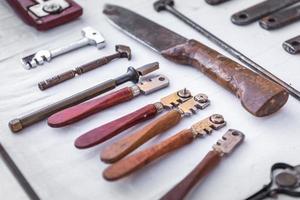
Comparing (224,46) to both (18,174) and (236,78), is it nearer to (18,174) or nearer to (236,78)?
(236,78)

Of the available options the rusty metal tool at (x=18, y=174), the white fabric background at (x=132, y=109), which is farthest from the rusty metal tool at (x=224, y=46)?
the rusty metal tool at (x=18, y=174)

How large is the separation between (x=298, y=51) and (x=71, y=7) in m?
0.43

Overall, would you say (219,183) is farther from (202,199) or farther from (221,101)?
(221,101)

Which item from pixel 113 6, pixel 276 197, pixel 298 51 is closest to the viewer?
pixel 276 197

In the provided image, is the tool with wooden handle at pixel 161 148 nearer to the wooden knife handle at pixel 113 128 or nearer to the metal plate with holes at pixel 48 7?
the wooden knife handle at pixel 113 128

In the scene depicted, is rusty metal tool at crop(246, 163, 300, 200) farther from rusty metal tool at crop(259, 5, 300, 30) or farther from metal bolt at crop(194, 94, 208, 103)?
rusty metal tool at crop(259, 5, 300, 30)

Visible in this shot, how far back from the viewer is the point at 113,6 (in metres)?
0.95

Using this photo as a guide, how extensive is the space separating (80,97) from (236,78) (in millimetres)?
238

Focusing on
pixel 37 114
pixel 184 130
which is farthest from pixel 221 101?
pixel 37 114

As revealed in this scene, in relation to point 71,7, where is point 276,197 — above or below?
below

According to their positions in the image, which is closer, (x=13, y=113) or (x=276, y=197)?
(x=276, y=197)

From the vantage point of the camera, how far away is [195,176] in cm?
61

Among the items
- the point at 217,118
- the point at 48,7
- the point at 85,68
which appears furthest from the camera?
the point at 48,7

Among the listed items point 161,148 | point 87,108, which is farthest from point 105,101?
point 161,148
